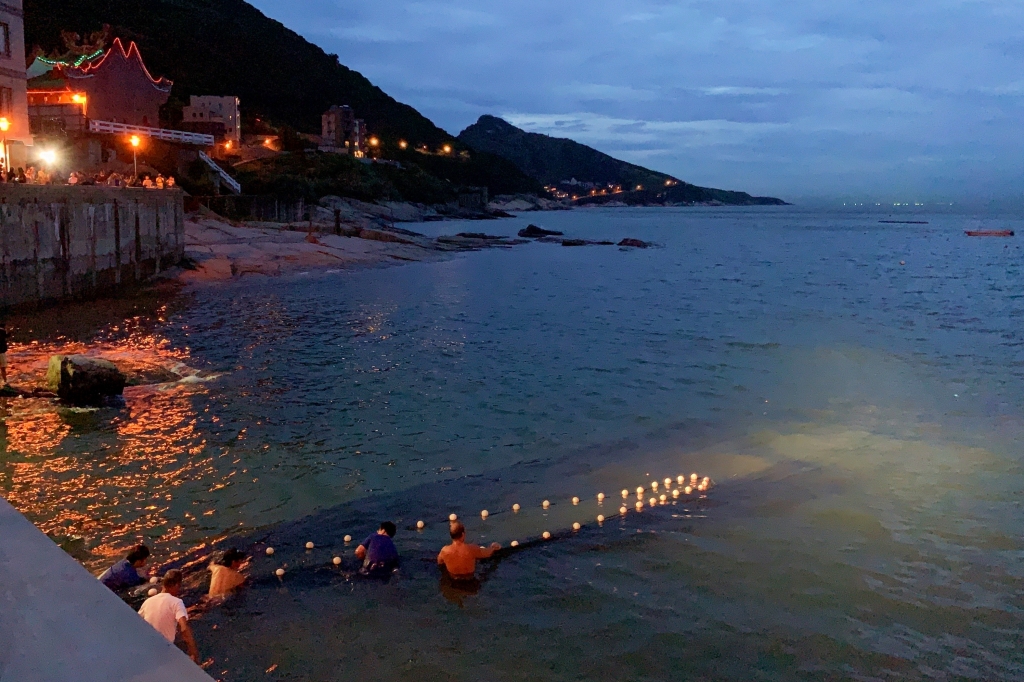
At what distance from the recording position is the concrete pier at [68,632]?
4.32 meters

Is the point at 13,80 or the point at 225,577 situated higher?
the point at 13,80

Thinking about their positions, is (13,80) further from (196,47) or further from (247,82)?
(247,82)

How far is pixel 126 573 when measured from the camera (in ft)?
31.6

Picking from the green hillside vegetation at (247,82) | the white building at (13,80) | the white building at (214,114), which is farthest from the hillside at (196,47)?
the white building at (13,80)

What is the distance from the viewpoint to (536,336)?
31.5 m

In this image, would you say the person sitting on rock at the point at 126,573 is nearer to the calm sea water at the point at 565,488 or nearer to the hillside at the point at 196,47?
the calm sea water at the point at 565,488

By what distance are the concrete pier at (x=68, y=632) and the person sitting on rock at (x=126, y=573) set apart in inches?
168

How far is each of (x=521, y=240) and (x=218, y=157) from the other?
146 ft

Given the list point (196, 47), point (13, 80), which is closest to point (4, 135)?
point (13, 80)

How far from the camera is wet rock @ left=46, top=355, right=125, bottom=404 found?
1794cm

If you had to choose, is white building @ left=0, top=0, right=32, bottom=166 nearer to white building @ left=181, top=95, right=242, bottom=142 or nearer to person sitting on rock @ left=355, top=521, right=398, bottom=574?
person sitting on rock @ left=355, top=521, right=398, bottom=574

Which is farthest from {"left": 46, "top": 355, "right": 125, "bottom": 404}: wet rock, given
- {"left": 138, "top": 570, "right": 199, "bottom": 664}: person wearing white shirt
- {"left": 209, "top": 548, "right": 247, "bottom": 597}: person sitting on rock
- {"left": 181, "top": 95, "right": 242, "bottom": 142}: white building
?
{"left": 181, "top": 95, "right": 242, "bottom": 142}: white building

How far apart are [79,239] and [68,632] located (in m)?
33.6

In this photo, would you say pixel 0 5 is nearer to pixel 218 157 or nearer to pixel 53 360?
pixel 53 360
